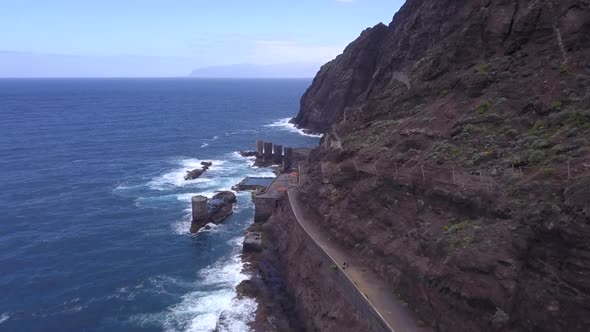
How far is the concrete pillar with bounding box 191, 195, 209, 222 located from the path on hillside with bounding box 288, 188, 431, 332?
17860 mm

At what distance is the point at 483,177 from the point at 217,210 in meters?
37.8

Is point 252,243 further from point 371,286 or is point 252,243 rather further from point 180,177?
point 180,177

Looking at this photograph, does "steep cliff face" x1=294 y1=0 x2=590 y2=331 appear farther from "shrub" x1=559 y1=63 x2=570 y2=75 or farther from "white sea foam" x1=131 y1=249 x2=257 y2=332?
"white sea foam" x1=131 y1=249 x2=257 y2=332

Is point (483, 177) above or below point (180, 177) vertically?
above

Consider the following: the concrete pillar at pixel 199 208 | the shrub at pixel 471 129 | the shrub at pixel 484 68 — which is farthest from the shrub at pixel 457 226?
the concrete pillar at pixel 199 208

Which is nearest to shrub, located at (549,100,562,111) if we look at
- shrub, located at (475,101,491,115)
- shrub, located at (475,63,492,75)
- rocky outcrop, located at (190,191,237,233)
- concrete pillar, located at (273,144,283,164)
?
shrub, located at (475,101,491,115)

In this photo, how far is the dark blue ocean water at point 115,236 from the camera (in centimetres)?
3912

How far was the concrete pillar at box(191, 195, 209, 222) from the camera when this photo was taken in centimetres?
5672

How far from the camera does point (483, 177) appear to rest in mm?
28125

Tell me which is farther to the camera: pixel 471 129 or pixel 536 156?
pixel 471 129

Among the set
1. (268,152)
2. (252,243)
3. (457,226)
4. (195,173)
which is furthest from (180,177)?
(457,226)

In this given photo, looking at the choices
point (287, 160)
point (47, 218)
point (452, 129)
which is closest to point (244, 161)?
point (287, 160)

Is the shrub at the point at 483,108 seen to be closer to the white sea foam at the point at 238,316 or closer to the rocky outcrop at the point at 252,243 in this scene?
the white sea foam at the point at 238,316

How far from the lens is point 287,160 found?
81.2m
